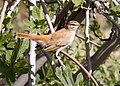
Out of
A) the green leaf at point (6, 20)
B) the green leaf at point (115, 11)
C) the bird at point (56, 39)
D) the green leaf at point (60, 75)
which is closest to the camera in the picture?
the green leaf at point (60, 75)

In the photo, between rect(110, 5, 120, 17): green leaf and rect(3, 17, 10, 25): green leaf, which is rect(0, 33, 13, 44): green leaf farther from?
rect(110, 5, 120, 17): green leaf

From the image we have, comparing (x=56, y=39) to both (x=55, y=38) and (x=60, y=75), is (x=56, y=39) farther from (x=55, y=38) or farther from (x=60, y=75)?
(x=60, y=75)

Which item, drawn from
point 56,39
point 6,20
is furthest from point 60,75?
point 6,20

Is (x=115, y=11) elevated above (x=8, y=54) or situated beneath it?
elevated above

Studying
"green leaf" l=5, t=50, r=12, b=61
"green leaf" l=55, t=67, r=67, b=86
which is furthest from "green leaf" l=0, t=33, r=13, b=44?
"green leaf" l=55, t=67, r=67, b=86

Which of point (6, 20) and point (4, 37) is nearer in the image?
point (4, 37)

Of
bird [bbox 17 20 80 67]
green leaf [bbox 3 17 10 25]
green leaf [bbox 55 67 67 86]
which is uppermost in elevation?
green leaf [bbox 3 17 10 25]

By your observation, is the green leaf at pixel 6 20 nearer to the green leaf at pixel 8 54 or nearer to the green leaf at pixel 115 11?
the green leaf at pixel 8 54

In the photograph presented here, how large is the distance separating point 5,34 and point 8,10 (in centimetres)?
21

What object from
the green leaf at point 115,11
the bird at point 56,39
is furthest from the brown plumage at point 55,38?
the green leaf at point 115,11

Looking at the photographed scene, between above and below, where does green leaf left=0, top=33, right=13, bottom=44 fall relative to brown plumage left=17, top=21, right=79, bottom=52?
above

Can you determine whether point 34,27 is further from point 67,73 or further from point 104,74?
point 104,74

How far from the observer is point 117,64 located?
2.34m

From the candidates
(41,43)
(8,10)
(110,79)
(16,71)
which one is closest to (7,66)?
(16,71)
